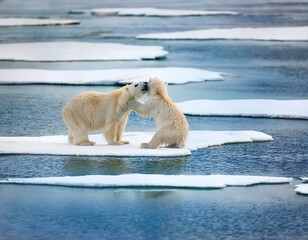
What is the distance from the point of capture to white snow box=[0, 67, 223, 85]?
16.1 meters

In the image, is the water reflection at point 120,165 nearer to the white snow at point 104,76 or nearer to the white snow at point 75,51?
the white snow at point 104,76

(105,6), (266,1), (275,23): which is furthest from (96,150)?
(266,1)

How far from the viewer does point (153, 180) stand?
8305mm

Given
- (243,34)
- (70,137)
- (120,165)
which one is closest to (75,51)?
(243,34)

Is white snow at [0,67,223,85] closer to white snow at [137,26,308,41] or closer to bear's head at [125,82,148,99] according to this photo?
bear's head at [125,82,148,99]

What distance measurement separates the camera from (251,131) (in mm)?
10984

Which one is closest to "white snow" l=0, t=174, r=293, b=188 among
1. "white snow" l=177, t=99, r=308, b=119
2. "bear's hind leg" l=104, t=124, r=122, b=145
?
"bear's hind leg" l=104, t=124, r=122, b=145

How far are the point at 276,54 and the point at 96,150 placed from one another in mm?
11809

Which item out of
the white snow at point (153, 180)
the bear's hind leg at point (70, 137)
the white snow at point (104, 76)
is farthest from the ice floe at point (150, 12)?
the white snow at point (153, 180)

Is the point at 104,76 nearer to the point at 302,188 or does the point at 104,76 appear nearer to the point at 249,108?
the point at 249,108

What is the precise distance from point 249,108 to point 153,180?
15.8ft

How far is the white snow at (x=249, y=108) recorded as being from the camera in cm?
1248

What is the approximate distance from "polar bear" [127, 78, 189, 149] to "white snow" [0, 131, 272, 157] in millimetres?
105

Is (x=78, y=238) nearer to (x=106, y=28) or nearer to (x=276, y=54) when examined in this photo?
(x=276, y=54)
